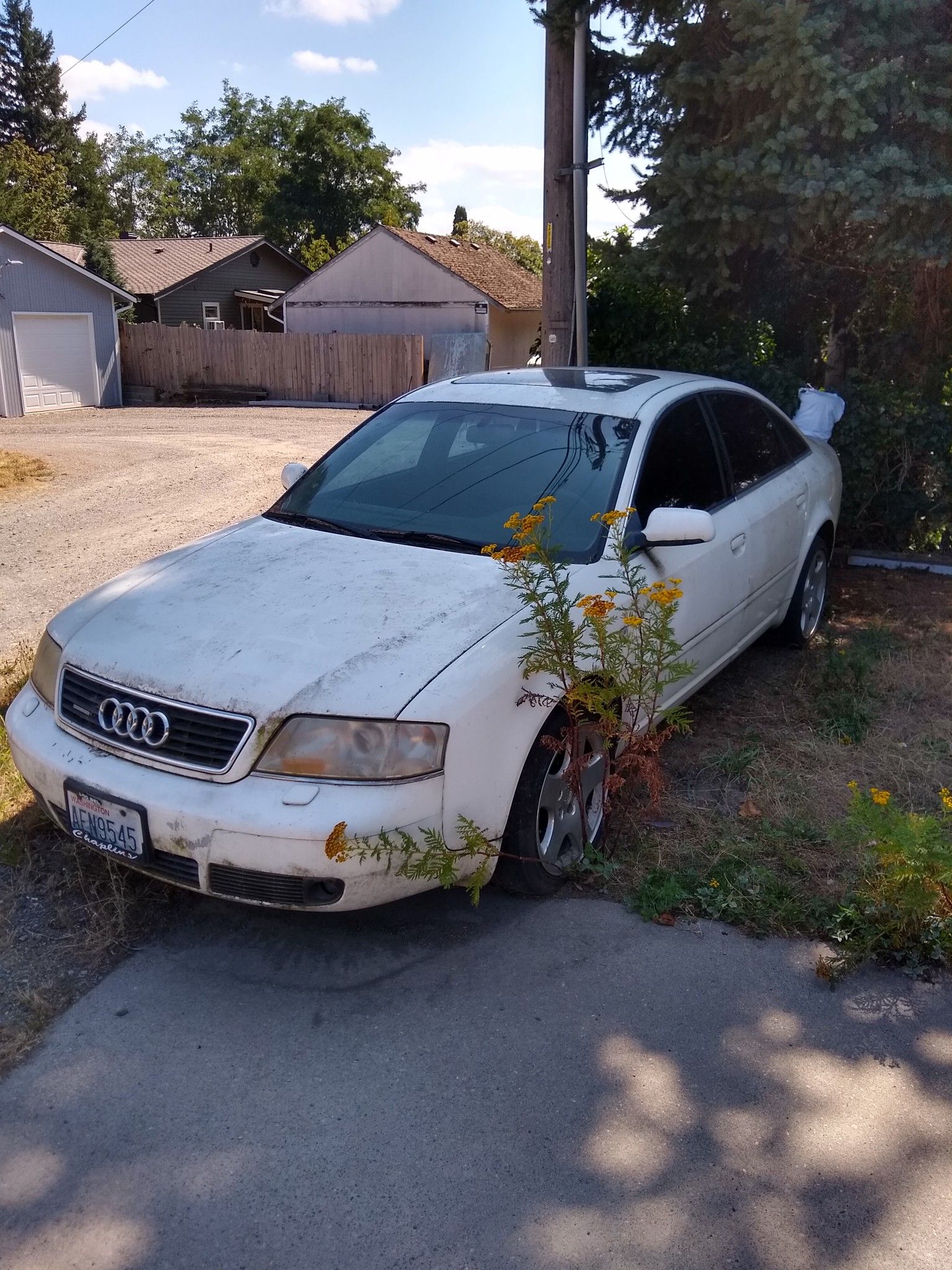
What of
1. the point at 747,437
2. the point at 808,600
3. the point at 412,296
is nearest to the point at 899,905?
the point at 747,437

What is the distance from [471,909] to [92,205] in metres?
52.2

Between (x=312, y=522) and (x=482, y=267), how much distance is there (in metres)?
34.4

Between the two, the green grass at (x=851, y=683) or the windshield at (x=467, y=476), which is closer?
the windshield at (x=467, y=476)

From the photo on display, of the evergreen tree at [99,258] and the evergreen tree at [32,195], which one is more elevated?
the evergreen tree at [32,195]

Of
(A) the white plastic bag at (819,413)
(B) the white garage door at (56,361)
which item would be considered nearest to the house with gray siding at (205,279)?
(B) the white garage door at (56,361)

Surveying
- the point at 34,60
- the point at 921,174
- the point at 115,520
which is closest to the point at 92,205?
the point at 34,60

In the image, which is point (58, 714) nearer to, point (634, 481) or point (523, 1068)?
point (523, 1068)

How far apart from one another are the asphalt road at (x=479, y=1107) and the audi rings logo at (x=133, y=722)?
715 mm

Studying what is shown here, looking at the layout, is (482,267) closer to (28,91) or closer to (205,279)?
(205,279)

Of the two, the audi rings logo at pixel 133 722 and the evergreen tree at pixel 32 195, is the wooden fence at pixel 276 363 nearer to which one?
the evergreen tree at pixel 32 195

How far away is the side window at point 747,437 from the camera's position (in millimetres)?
5367

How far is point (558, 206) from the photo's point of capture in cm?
823

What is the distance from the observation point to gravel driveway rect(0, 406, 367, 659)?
8055 millimetres

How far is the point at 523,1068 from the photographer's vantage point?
2.99m
